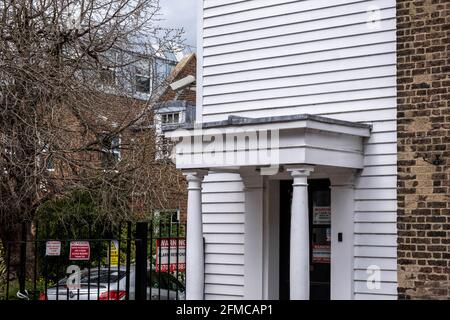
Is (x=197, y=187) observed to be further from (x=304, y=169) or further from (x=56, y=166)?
(x=56, y=166)

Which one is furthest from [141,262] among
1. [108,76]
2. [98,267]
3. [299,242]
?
[108,76]

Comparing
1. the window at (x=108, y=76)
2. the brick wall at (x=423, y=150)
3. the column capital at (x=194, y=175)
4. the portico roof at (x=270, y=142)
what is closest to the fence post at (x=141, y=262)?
the column capital at (x=194, y=175)

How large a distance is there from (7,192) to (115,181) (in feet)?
6.07

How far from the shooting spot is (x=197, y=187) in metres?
10.7

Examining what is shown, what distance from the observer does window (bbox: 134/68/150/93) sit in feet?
52.2

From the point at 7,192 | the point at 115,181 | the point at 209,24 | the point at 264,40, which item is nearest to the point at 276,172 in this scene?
the point at 264,40

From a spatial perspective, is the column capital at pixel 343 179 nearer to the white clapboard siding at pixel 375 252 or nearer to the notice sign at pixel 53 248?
the white clapboard siding at pixel 375 252

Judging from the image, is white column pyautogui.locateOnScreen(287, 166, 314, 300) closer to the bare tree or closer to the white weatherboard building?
the white weatherboard building

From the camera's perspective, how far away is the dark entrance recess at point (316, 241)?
11.2 m

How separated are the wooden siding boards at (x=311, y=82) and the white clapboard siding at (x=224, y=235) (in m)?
0.02

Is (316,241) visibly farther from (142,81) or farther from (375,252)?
(142,81)

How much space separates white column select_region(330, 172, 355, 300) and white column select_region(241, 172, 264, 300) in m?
1.18

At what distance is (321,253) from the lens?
11203mm

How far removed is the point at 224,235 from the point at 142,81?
5.58 metres
